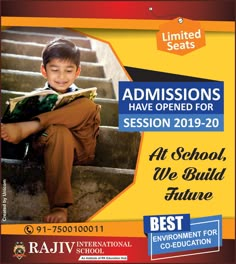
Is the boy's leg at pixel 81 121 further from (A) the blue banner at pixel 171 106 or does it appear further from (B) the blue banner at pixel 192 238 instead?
(B) the blue banner at pixel 192 238

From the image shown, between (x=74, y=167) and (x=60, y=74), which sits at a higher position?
(x=60, y=74)

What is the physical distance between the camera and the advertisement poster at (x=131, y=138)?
2.05 metres

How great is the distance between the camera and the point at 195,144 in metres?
2.12

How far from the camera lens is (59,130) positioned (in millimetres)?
2041

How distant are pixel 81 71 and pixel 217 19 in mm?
575

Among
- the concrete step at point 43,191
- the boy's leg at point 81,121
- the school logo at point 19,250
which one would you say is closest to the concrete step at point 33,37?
the boy's leg at point 81,121

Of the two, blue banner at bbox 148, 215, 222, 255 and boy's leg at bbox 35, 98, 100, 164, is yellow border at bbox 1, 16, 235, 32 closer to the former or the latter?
boy's leg at bbox 35, 98, 100, 164

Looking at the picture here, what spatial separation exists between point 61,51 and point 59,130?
301 millimetres

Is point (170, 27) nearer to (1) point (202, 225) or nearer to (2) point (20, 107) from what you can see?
(2) point (20, 107)

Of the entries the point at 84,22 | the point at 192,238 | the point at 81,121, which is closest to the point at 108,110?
the point at 81,121

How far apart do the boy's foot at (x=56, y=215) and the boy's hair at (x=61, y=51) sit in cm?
56

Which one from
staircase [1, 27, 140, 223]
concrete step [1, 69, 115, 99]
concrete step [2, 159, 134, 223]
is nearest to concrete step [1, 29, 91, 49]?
staircase [1, 27, 140, 223]

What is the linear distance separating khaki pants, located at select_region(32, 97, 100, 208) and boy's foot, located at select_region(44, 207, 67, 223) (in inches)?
0.9

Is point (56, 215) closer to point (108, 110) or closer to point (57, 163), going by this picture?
point (57, 163)
